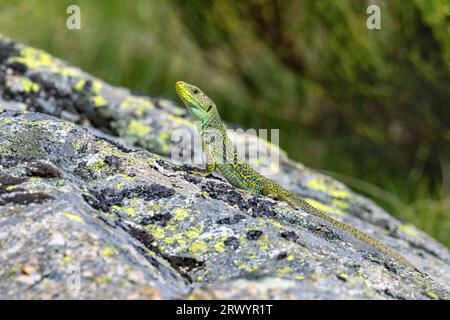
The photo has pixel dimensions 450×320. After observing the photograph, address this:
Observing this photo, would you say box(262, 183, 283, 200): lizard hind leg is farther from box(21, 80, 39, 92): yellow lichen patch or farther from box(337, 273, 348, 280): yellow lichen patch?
box(21, 80, 39, 92): yellow lichen patch

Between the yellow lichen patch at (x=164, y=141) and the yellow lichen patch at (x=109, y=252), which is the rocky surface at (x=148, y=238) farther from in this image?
the yellow lichen patch at (x=164, y=141)

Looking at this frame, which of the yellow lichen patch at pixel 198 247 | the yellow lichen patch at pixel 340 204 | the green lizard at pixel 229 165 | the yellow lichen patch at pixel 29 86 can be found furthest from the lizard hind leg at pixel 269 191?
the yellow lichen patch at pixel 29 86

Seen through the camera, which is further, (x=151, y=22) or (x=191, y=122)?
(x=151, y=22)

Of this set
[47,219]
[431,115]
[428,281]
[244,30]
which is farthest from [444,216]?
[47,219]

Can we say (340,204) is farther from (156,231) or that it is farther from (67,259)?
(67,259)

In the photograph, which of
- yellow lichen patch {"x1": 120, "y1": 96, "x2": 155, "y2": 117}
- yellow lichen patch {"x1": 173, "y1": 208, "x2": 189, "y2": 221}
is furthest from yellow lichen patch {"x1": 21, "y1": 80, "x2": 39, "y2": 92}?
yellow lichen patch {"x1": 173, "y1": 208, "x2": 189, "y2": 221}

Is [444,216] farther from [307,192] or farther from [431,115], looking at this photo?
[307,192]
